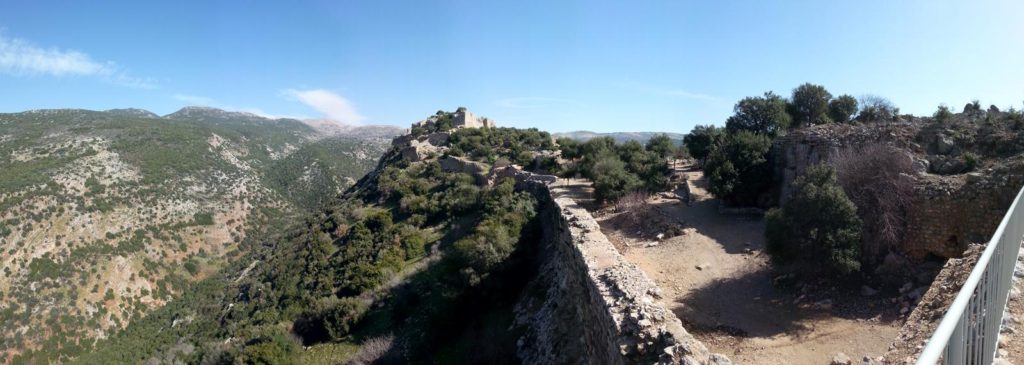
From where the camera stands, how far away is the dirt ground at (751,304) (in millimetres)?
7863

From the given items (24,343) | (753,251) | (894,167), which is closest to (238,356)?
(753,251)

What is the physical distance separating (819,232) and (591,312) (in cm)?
518

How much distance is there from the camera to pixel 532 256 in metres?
16.8

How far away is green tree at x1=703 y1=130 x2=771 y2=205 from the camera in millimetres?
16594


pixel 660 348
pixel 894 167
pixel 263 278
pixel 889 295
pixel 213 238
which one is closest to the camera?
pixel 660 348

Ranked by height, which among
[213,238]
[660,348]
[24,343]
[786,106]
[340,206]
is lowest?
[24,343]

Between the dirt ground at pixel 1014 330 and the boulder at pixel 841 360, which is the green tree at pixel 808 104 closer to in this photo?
the boulder at pixel 841 360

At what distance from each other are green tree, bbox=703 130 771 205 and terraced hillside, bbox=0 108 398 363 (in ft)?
147

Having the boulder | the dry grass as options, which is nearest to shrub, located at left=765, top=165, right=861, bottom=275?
the boulder

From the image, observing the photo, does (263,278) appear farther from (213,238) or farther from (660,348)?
(660,348)

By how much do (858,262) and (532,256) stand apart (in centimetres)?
980

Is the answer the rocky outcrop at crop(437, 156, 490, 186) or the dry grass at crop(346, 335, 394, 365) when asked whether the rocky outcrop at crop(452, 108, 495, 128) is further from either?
the dry grass at crop(346, 335, 394, 365)

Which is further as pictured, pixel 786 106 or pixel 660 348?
pixel 786 106

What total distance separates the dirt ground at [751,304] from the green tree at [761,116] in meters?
9.24
